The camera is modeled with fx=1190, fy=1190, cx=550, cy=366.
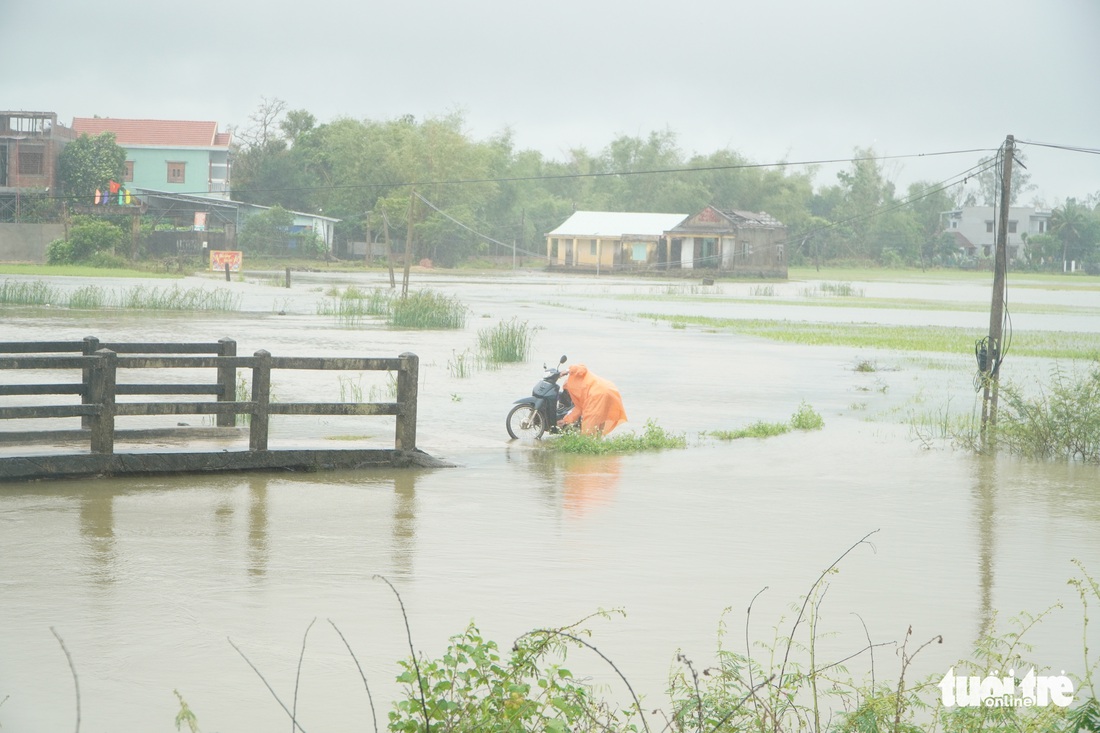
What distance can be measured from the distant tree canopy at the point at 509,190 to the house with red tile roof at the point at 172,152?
3081 mm

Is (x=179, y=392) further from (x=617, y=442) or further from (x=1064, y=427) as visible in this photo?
(x=1064, y=427)

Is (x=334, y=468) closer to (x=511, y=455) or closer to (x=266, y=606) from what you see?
(x=511, y=455)

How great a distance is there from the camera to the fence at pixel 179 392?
1111 cm

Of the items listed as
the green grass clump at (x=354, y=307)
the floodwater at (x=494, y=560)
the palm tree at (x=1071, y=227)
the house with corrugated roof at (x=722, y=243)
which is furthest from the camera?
the palm tree at (x=1071, y=227)

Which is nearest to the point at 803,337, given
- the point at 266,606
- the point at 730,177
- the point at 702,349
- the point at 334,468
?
the point at 702,349

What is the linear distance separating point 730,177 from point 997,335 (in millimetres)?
93953

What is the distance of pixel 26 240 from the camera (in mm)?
63812

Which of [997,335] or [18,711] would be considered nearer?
[18,711]

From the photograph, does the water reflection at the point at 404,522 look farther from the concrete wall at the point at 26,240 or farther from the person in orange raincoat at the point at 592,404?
the concrete wall at the point at 26,240

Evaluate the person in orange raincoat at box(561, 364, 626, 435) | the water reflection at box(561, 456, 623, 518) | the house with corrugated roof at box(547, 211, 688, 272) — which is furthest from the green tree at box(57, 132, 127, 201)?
the water reflection at box(561, 456, 623, 518)

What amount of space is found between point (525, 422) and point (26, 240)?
5623 cm

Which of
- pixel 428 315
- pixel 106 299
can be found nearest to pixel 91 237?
pixel 106 299

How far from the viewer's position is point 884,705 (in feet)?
16.1

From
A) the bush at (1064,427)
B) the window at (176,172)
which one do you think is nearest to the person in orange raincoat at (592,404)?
the bush at (1064,427)
